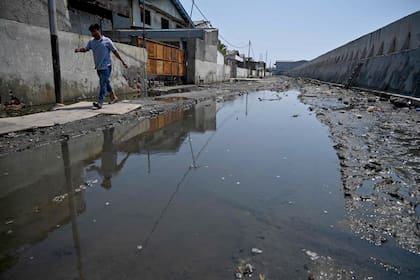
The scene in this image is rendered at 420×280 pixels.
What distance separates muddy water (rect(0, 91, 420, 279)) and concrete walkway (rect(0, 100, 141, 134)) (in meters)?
0.89

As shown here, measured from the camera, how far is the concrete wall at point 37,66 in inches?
217

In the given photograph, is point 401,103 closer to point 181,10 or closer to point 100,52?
point 100,52

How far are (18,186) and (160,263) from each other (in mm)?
1605

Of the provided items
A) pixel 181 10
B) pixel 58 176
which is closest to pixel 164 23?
pixel 181 10

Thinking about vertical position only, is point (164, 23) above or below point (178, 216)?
above

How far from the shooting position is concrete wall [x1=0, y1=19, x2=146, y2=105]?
5.52 meters

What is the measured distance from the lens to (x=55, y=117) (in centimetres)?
471

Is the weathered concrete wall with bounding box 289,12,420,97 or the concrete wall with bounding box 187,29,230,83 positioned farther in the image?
the concrete wall with bounding box 187,29,230,83

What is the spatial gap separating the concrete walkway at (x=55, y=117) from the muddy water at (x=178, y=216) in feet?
2.93

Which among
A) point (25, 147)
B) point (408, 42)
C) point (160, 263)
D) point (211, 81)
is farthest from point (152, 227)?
point (211, 81)

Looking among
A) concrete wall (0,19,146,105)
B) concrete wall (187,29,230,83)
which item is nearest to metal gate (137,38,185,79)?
concrete wall (187,29,230,83)

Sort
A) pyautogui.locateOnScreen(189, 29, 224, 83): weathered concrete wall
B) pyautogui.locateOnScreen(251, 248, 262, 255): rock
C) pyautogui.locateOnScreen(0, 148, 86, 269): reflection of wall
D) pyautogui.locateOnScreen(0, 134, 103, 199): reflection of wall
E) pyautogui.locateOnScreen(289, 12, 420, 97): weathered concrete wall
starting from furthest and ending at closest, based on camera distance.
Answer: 1. pyautogui.locateOnScreen(189, 29, 224, 83): weathered concrete wall
2. pyautogui.locateOnScreen(289, 12, 420, 97): weathered concrete wall
3. pyautogui.locateOnScreen(0, 134, 103, 199): reflection of wall
4. pyautogui.locateOnScreen(0, 148, 86, 269): reflection of wall
5. pyautogui.locateOnScreen(251, 248, 262, 255): rock

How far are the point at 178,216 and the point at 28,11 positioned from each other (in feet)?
20.5

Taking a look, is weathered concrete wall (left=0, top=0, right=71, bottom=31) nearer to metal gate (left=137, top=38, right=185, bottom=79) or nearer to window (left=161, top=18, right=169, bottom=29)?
metal gate (left=137, top=38, right=185, bottom=79)
